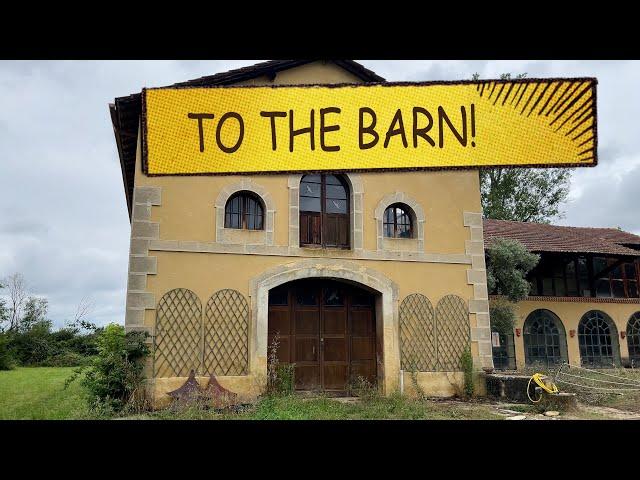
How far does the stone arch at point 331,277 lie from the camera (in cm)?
1045

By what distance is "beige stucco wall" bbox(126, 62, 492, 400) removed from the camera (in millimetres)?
10117

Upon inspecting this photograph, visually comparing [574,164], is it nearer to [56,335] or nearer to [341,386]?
[341,386]

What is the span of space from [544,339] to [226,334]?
41.6ft

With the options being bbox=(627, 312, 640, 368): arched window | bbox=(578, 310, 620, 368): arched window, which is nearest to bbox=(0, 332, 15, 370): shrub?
bbox=(578, 310, 620, 368): arched window

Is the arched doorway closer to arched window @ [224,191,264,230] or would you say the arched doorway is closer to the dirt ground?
arched window @ [224,191,264,230]

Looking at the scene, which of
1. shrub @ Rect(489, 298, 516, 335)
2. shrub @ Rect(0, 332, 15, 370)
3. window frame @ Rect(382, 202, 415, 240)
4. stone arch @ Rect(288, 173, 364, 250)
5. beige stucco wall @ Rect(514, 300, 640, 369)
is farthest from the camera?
shrub @ Rect(0, 332, 15, 370)

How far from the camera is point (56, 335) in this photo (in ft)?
86.6

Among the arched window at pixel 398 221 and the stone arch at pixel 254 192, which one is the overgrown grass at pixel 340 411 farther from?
the arched window at pixel 398 221

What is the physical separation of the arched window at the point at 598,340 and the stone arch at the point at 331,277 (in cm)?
1077

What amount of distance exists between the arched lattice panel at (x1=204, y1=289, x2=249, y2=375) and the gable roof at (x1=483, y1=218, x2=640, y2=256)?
31.4ft

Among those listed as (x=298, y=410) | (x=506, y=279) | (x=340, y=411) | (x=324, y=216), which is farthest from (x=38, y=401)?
(x=506, y=279)

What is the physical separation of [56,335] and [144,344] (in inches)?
778

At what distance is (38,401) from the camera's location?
11.1 metres

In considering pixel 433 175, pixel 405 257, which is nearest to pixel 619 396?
pixel 405 257
